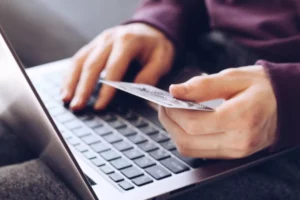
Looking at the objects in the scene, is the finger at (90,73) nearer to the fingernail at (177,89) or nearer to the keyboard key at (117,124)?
the keyboard key at (117,124)

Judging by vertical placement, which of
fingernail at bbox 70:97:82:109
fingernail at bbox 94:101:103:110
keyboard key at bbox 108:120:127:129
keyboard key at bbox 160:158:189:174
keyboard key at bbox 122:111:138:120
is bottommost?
keyboard key at bbox 160:158:189:174

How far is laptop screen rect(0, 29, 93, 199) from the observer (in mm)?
482

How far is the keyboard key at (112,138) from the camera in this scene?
67cm

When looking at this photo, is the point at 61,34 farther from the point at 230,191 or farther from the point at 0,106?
the point at 230,191

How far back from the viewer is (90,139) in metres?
0.67

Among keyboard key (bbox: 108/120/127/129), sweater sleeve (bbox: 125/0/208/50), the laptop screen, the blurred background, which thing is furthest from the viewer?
the blurred background

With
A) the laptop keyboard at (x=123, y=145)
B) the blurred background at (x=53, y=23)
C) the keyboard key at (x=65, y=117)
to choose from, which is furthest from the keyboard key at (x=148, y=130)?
the blurred background at (x=53, y=23)

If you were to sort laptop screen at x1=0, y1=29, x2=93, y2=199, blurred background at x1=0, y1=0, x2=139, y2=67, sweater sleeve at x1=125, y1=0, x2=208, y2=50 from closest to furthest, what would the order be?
laptop screen at x1=0, y1=29, x2=93, y2=199 < sweater sleeve at x1=125, y1=0, x2=208, y2=50 < blurred background at x1=0, y1=0, x2=139, y2=67

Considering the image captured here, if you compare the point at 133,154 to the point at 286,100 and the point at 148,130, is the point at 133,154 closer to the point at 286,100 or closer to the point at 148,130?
the point at 148,130

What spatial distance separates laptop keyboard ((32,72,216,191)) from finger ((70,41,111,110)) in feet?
0.07

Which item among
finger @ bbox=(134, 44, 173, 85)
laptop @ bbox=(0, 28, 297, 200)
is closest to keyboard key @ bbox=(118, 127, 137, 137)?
laptop @ bbox=(0, 28, 297, 200)

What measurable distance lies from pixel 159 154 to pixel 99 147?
0.08 meters

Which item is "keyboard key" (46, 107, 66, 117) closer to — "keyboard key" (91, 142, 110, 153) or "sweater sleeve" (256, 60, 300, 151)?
"keyboard key" (91, 142, 110, 153)

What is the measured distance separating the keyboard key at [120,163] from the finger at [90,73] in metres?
0.14
